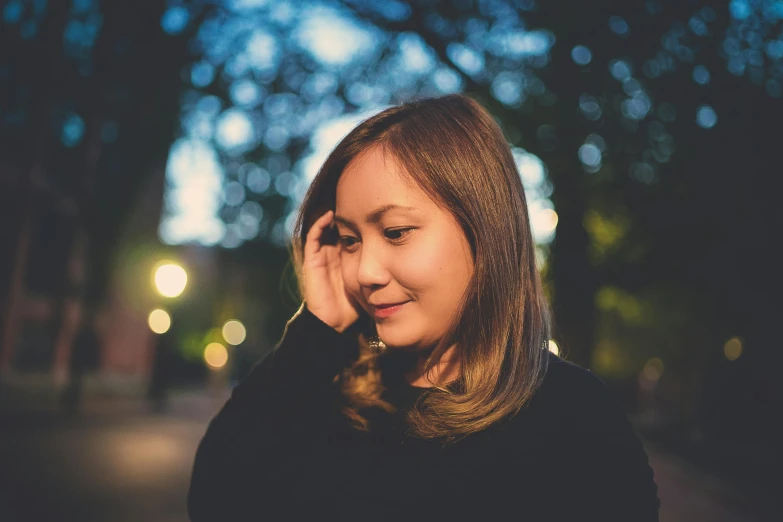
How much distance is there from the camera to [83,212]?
17.7 meters

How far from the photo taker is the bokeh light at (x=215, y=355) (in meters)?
32.3

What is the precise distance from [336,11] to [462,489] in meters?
7.84

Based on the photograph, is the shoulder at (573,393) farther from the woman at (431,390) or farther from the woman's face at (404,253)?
the woman's face at (404,253)

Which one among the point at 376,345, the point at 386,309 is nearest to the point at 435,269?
the point at 386,309

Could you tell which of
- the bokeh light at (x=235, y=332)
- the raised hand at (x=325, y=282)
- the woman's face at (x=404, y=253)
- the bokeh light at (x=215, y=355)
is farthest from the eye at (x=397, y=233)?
the bokeh light at (x=235, y=332)

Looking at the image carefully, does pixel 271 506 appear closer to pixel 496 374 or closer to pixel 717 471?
pixel 496 374

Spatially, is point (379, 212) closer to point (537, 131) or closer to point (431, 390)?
point (431, 390)

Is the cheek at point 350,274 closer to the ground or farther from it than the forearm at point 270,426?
farther from it

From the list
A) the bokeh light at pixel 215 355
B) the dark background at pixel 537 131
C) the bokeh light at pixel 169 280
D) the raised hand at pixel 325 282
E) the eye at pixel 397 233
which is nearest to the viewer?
the eye at pixel 397 233

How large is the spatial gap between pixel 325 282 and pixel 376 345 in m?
0.27

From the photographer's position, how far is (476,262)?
1.48 m

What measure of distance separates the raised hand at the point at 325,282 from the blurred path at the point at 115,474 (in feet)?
19.5

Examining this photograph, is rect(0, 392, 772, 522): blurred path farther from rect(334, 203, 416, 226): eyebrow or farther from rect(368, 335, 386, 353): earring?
rect(334, 203, 416, 226): eyebrow

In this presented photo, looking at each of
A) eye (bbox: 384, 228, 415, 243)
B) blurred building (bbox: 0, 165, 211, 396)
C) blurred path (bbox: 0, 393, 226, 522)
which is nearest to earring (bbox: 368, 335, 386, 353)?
eye (bbox: 384, 228, 415, 243)
